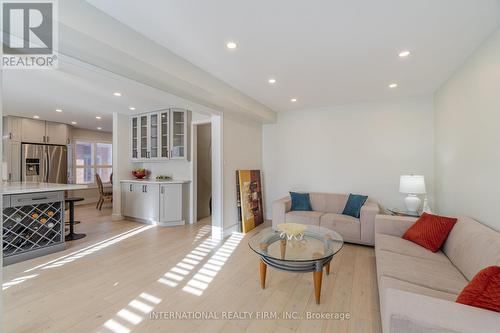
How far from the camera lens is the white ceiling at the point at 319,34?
1669 millimetres

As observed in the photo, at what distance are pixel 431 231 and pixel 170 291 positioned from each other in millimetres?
2814

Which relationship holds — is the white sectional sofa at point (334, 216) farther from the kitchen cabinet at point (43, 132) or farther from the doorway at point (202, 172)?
the kitchen cabinet at point (43, 132)

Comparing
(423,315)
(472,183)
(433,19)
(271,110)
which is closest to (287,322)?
(423,315)

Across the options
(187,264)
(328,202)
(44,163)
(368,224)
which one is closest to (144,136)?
(44,163)

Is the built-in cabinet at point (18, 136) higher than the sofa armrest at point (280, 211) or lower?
higher

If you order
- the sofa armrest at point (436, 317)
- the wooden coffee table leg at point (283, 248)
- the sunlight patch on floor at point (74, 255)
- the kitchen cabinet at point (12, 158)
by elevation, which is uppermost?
the kitchen cabinet at point (12, 158)

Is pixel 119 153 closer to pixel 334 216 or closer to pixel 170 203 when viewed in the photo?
pixel 170 203

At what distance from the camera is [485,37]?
2.04m

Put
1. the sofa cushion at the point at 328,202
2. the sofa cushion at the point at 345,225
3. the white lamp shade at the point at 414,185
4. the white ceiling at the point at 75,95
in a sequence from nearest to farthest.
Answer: the white ceiling at the point at 75,95 < the white lamp shade at the point at 414,185 < the sofa cushion at the point at 345,225 < the sofa cushion at the point at 328,202

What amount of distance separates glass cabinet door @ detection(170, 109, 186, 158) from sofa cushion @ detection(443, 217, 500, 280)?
4.35 m

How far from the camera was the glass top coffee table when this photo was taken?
1982mm

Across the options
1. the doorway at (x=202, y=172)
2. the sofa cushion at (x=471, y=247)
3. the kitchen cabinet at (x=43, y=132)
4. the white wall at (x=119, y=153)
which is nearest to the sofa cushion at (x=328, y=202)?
the sofa cushion at (x=471, y=247)

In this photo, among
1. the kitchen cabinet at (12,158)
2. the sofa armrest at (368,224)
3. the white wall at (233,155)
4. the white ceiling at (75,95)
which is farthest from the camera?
the kitchen cabinet at (12,158)

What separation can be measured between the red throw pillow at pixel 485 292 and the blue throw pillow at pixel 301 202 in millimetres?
2857
